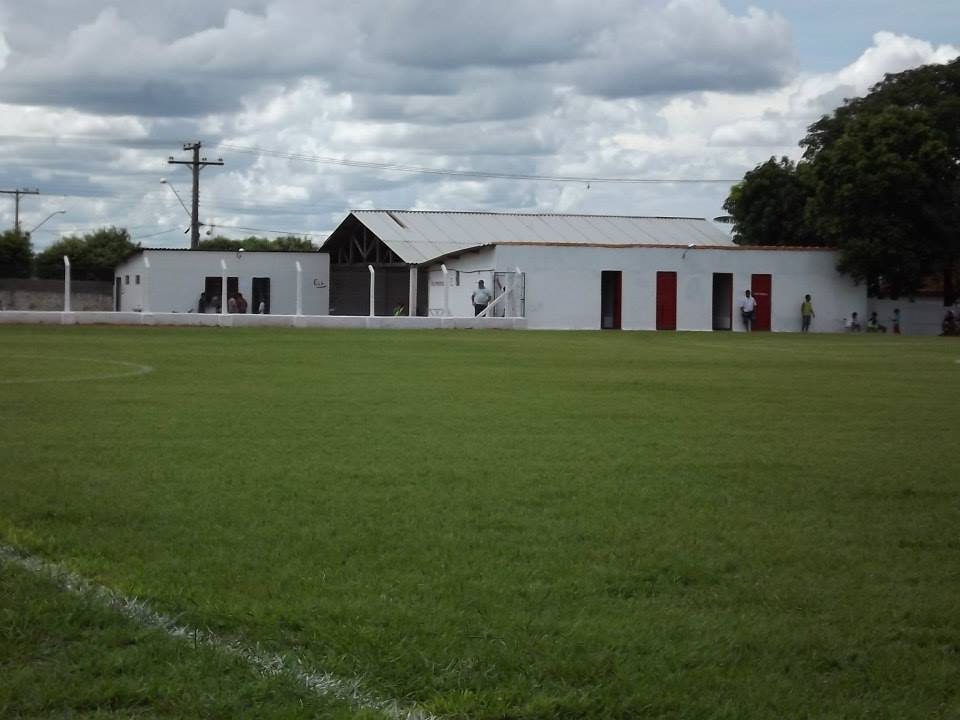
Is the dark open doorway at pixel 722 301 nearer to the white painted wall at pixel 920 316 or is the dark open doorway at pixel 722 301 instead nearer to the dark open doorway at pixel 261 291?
the white painted wall at pixel 920 316

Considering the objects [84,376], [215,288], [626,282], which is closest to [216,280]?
[215,288]

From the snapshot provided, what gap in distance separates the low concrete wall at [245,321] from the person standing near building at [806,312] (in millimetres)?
12391

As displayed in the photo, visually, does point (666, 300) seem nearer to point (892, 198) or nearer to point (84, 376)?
point (892, 198)

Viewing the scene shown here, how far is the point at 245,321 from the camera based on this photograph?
132 ft

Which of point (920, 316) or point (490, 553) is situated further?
point (920, 316)

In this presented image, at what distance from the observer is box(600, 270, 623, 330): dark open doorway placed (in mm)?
49469

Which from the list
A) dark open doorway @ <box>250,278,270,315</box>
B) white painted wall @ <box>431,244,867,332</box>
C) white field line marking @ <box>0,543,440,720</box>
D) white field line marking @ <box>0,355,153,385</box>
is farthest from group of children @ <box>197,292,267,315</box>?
white field line marking @ <box>0,543,440,720</box>

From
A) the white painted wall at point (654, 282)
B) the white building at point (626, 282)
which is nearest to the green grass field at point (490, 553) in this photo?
the white building at point (626, 282)

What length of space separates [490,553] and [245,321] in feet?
113

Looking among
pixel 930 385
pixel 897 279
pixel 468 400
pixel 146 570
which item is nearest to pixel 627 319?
pixel 897 279

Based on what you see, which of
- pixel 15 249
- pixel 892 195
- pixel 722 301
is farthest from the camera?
pixel 15 249

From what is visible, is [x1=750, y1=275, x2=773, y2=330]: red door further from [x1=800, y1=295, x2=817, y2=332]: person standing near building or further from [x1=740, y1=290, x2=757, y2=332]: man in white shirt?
[x1=800, y1=295, x2=817, y2=332]: person standing near building

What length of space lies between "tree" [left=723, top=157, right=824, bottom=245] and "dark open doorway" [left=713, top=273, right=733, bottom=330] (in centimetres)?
951

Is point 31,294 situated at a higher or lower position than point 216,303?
higher
